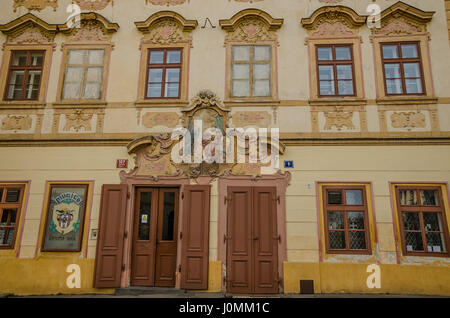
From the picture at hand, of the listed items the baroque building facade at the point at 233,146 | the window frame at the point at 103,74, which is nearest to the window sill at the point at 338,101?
the baroque building facade at the point at 233,146

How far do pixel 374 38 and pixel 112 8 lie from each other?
22.1 feet

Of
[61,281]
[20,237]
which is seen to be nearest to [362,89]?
[61,281]

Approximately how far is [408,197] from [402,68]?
122 inches

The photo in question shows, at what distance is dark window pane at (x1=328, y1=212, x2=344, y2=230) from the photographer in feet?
24.0

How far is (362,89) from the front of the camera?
25.8 ft

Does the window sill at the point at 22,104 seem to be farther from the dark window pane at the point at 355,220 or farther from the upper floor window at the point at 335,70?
the dark window pane at the point at 355,220

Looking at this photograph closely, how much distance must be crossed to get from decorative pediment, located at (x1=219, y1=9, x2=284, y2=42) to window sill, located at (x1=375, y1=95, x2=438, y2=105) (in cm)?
304

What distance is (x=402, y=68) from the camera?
7.96 m

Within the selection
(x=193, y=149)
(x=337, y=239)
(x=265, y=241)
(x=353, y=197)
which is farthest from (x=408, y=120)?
(x=193, y=149)

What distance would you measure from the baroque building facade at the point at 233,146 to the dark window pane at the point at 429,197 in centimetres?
4

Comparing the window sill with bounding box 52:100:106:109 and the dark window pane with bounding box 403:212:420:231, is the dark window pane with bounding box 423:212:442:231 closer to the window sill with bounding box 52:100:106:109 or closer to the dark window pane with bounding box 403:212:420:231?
the dark window pane with bounding box 403:212:420:231

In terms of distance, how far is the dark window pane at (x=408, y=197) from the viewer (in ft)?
23.9

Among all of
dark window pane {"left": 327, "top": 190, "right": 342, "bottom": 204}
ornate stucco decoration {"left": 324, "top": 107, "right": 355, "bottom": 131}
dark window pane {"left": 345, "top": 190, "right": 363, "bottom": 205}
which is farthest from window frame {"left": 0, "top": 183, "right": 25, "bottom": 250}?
dark window pane {"left": 345, "top": 190, "right": 363, "bottom": 205}

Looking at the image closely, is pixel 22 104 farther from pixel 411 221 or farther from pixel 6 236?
pixel 411 221
